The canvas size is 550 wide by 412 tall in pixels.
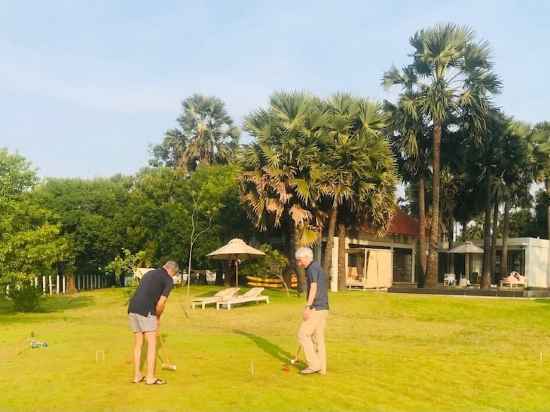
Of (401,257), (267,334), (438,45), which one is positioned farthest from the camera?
(401,257)

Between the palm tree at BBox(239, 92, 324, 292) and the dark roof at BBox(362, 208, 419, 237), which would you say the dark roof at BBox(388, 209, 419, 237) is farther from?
the palm tree at BBox(239, 92, 324, 292)

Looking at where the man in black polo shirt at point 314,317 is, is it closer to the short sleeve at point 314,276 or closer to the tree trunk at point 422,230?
the short sleeve at point 314,276

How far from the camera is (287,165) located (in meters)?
25.5

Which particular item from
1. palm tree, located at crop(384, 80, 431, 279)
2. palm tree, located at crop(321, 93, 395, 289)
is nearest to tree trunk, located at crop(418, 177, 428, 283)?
palm tree, located at crop(384, 80, 431, 279)

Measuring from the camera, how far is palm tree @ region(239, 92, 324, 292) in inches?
989

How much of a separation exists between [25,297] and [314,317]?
51.9ft

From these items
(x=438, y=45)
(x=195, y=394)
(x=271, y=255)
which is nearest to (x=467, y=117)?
(x=438, y=45)

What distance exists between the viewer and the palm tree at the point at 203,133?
149 ft

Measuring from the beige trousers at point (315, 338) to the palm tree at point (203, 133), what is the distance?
120 ft

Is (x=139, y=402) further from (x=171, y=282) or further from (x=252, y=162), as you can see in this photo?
(x=252, y=162)

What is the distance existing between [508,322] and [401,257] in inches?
707

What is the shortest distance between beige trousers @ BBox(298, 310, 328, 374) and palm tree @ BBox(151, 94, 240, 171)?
120 feet

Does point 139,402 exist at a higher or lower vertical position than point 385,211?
lower

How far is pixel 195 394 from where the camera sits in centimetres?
752
